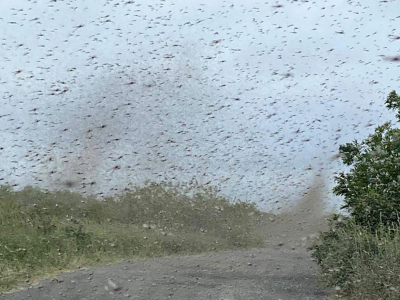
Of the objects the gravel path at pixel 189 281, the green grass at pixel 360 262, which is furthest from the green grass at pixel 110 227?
the green grass at pixel 360 262

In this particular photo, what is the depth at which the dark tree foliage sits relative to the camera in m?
8.06

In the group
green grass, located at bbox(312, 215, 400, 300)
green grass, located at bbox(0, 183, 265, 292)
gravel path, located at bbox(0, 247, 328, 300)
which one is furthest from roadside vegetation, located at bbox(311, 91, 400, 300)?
green grass, located at bbox(0, 183, 265, 292)

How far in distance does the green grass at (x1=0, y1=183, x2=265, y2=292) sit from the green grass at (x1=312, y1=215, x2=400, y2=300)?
436cm

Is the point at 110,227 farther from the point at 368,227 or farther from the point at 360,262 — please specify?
the point at 360,262

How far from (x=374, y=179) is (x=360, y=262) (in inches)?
77.9

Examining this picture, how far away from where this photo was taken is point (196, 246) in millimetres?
13484

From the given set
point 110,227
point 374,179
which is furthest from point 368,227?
point 110,227

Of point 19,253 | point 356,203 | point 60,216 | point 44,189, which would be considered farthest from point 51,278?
point 44,189

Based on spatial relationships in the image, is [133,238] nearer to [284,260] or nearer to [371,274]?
[284,260]

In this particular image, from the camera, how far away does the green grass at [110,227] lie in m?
10.6

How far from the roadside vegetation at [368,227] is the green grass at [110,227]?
4.37 m

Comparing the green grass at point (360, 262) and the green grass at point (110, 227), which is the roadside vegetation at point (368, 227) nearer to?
the green grass at point (360, 262)

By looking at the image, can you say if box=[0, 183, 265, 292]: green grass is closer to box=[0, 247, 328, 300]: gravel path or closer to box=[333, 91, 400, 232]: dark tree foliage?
box=[0, 247, 328, 300]: gravel path

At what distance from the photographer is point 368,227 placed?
8047mm
